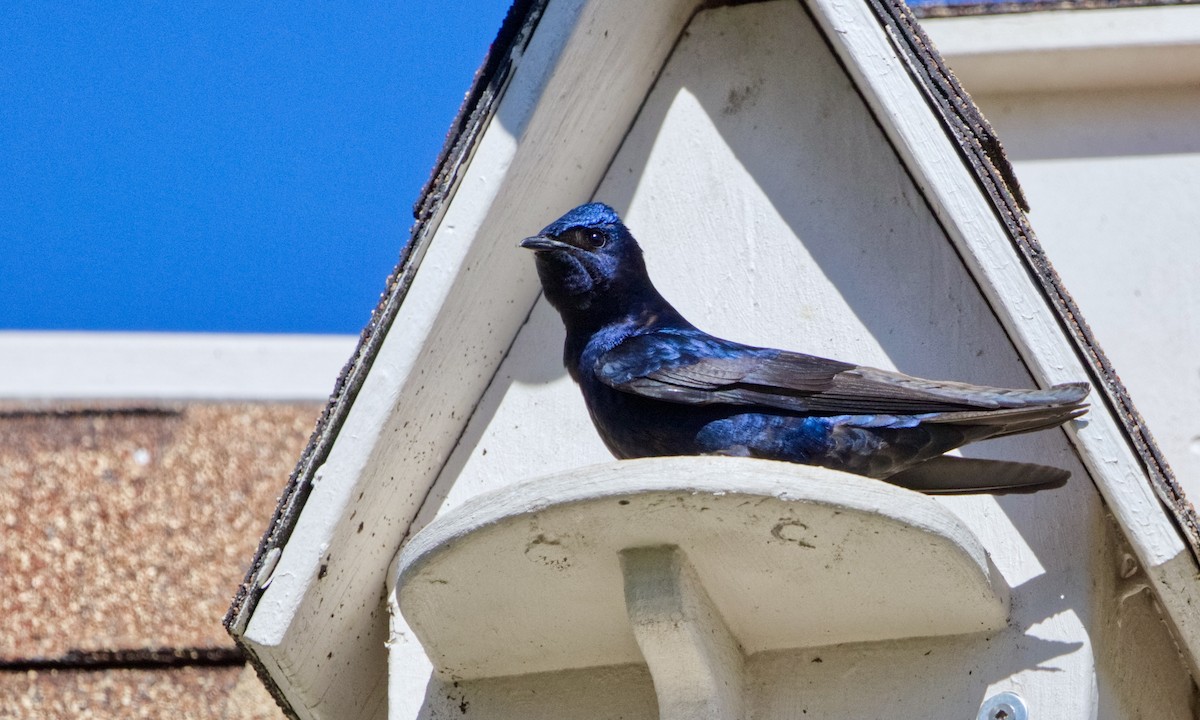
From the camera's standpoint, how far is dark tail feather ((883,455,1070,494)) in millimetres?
3414

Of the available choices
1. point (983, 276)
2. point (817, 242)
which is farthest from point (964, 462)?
point (817, 242)

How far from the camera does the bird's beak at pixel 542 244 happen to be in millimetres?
3820

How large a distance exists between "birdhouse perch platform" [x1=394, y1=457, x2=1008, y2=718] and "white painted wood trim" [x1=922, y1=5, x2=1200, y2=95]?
176cm

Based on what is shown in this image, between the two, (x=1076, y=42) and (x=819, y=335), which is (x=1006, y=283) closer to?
(x=819, y=335)

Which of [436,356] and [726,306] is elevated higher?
[726,306]

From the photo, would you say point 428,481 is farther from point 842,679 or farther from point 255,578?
point 842,679

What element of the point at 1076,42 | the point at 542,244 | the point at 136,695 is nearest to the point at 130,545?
the point at 136,695

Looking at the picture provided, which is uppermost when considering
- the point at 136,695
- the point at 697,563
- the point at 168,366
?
the point at 697,563

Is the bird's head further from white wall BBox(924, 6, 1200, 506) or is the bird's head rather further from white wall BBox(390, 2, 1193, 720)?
white wall BBox(924, 6, 1200, 506)

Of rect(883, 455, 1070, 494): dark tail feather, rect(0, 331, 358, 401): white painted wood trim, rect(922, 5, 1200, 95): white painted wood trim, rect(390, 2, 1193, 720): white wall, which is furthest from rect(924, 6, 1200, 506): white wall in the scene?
rect(0, 331, 358, 401): white painted wood trim

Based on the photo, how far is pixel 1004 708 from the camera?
11.2ft

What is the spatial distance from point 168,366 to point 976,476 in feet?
8.55

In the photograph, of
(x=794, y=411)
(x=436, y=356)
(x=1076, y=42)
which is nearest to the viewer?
(x=794, y=411)

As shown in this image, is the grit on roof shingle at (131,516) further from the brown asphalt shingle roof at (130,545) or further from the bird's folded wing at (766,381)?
the bird's folded wing at (766,381)
